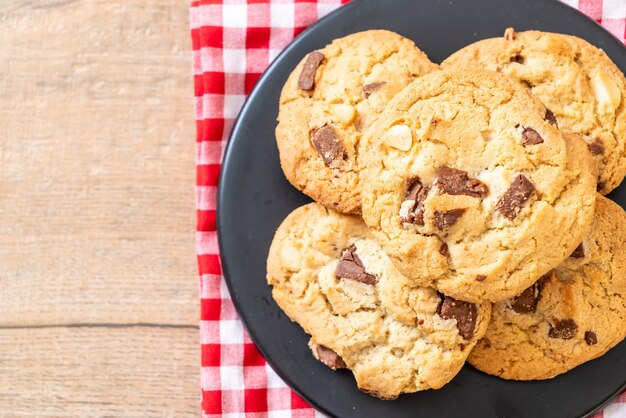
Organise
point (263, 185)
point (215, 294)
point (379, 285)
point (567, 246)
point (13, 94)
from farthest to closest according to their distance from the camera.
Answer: point (13, 94)
point (215, 294)
point (263, 185)
point (379, 285)
point (567, 246)

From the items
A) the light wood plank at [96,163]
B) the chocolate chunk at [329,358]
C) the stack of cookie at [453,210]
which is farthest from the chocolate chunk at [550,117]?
the light wood plank at [96,163]

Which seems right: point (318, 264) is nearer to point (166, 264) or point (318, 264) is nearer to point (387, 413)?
point (387, 413)

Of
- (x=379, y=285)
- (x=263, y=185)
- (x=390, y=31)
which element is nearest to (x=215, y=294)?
(x=263, y=185)

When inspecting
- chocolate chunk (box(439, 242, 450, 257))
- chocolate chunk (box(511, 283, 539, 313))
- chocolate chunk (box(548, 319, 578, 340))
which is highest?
chocolate chunk (box(439, 242, 450, 257))

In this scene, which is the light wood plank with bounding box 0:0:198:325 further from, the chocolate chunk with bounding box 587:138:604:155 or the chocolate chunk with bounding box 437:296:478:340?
the chocolate chunk with bounding box 587:138:604:155

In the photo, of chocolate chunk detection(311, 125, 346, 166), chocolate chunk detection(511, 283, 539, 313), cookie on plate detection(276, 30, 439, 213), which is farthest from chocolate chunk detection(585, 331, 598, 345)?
chocolate chunk detection(311, 125, 346, 166)

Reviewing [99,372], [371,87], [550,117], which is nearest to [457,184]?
[550,117]

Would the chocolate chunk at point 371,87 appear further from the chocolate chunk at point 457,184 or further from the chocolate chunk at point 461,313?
the chocolate chunk at point 461,313
